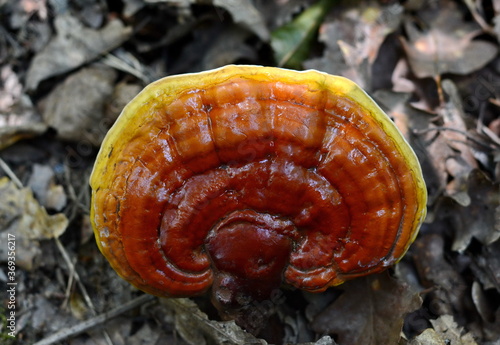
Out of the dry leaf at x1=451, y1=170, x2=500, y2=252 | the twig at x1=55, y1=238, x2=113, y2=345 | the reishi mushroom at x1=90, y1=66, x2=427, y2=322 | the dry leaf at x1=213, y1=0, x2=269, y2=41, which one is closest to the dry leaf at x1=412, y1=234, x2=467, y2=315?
the dry leaf at x1=451, y1=170, x2=500, y2=252

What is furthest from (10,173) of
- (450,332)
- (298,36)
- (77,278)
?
(450,332)

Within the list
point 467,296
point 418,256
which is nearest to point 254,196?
point 418,256

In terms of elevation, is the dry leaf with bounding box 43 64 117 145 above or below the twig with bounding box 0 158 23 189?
above

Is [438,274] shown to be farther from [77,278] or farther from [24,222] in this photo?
[24,222]

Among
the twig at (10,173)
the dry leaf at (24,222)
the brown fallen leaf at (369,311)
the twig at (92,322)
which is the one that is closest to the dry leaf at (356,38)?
the brown fallen leaf at (369,311)

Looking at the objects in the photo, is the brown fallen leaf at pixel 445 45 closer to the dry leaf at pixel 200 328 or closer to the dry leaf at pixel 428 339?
the dry leaf at pixel 428 339

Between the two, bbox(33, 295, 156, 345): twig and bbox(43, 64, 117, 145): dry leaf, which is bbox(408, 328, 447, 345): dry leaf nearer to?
bbox(33, 295, 156, 345): twig
